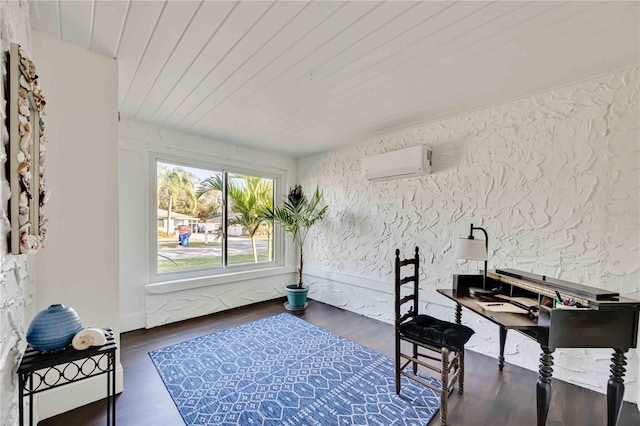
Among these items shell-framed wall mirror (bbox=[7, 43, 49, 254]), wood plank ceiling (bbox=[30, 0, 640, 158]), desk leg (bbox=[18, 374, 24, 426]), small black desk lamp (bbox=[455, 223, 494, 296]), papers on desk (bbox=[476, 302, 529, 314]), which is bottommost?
desk leg (bbox=[18, 374, 24, 426])

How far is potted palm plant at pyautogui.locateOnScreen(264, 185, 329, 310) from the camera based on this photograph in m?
3.92

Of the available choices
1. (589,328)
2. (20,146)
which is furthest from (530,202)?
(20,146)

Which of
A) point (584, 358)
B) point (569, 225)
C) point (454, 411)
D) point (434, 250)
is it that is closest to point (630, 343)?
point (584, 358)

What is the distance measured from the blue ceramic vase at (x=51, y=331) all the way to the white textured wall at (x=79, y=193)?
491mm

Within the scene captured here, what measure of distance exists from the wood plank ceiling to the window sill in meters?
2.08

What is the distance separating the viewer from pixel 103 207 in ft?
6.29

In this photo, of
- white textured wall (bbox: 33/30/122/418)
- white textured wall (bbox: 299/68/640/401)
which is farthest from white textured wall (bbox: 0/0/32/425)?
white textured wall (bbox: 299/68/640/401)

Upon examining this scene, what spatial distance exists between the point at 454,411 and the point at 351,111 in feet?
8.79

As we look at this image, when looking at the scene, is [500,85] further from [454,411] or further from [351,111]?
[454,411]

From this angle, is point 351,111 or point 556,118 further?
point 351,111

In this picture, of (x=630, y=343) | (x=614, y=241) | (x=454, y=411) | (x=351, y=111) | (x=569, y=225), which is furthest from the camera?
(x=351, y=111)

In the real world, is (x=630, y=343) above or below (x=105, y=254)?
below

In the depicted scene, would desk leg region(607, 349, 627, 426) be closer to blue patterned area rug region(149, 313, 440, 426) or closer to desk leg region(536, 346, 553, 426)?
desk leg region(536, 346, 553, 426)

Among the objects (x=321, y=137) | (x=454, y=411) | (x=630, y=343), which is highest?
(x=321, y=137)
